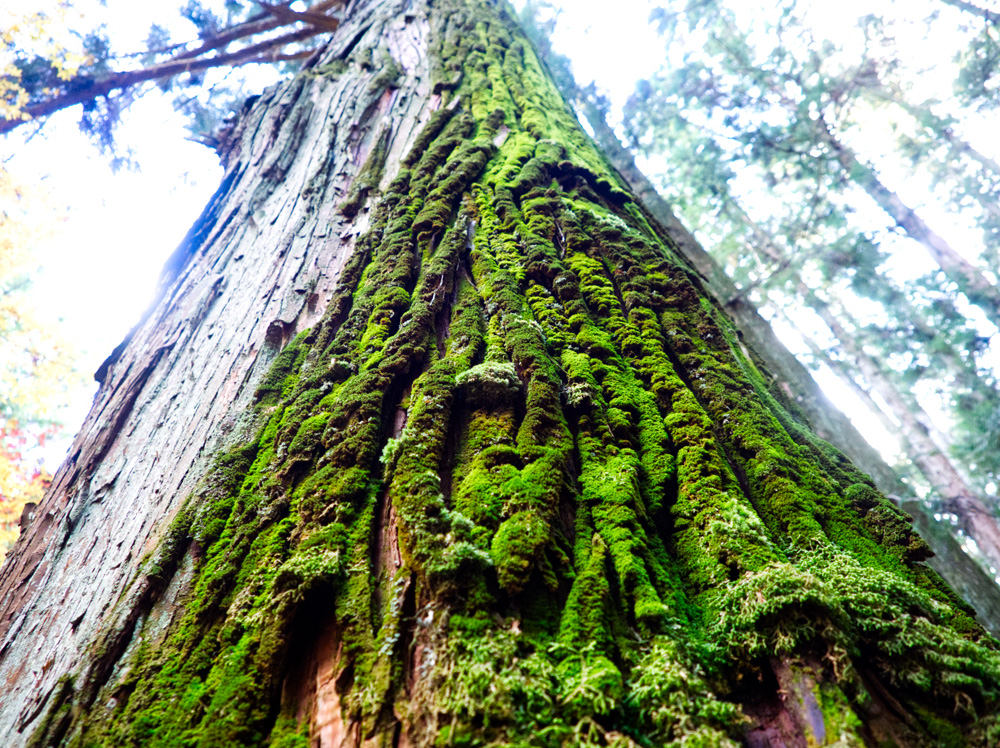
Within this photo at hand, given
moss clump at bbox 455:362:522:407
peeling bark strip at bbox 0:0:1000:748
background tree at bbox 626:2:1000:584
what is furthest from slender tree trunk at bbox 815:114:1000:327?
moss clump at bbox 455:362:522:407

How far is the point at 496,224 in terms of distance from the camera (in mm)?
2416

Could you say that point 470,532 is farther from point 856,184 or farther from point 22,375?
point 22,375

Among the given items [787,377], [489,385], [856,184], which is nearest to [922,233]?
[856,184]

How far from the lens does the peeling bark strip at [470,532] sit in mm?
990

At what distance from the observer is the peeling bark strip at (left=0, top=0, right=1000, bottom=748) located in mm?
990

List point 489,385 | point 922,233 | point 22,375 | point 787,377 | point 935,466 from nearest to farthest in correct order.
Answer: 1. point 489,385
2. point 787,377
3. point 922,233
4. point 935,466
5. point 22,375

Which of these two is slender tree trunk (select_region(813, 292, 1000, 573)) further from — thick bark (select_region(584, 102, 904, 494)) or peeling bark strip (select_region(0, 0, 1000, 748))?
peeling bark strip (select_region(0, 0, 1000, 748))

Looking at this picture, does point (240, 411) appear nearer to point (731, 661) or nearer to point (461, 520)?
point (461, 520)

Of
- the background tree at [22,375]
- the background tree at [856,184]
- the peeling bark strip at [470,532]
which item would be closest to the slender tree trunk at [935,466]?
the background tree at [856,184]

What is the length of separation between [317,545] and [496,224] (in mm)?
1681

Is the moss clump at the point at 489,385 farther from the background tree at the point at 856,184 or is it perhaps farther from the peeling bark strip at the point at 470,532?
the background tree at the point at 856,184

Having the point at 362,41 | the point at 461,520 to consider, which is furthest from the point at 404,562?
the point at 362,41

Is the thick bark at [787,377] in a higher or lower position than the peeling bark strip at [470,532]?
higher

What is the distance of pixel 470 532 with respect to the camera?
1215mm
